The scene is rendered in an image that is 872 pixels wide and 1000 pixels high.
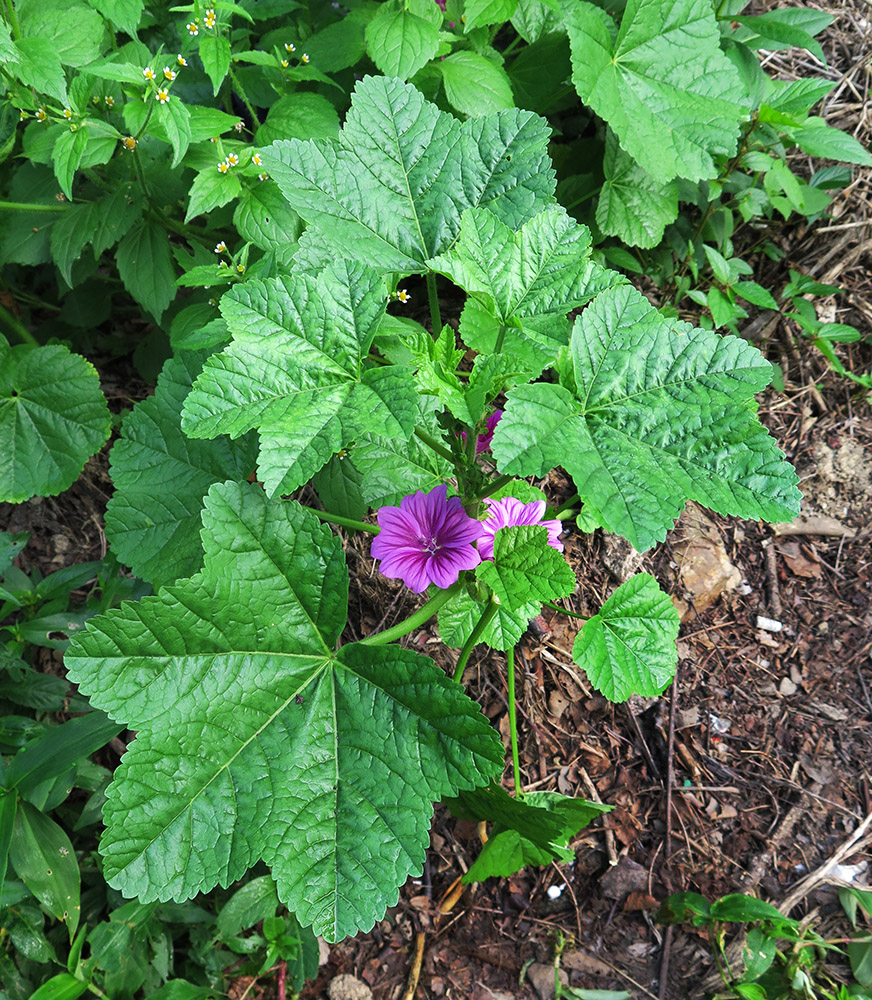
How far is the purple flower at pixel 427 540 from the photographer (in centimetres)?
134

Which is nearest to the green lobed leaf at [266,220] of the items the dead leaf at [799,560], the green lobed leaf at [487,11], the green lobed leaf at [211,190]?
the green lobed leaf at [211,190]

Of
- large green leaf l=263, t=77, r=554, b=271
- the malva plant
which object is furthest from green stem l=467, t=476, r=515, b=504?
large green leaf l=263, t=77, r=554, b=271

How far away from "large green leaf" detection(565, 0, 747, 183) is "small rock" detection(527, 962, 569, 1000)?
2.28m

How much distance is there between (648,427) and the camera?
1.18m

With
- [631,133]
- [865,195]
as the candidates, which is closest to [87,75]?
[631,133]

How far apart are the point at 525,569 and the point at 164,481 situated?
827 millimetres

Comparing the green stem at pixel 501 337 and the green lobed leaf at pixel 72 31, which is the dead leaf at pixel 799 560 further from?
the green lobed leaf at pixel 72 31

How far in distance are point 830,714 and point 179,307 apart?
8.12 ft

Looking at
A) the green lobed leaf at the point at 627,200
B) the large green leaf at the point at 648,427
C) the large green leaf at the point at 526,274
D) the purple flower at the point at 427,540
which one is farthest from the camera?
the green lobed leaf at the point at 627,200

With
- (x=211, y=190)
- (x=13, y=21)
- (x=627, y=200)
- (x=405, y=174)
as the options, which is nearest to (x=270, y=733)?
(x=405, y=174)

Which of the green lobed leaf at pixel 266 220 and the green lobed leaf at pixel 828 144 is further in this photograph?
the green lobed leaf at pixel 828 144

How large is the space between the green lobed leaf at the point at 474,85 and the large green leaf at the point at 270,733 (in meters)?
1.36

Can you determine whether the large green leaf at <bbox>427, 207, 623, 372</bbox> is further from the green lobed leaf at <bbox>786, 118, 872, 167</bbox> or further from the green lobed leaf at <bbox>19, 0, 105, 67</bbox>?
the green lobed leaf at <bbox>786, 118, 872, 167</bbox>

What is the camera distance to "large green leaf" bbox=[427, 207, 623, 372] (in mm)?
1229
